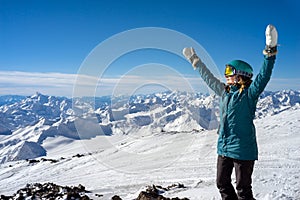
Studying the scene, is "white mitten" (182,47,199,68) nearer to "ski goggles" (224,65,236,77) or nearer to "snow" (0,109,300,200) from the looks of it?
"ski goggles" (224,65,236,77)

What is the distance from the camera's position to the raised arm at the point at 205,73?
5.15 m

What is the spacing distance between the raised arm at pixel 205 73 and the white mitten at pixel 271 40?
1.23m

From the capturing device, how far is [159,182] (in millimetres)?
10523

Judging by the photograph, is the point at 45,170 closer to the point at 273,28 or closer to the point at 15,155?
the point at 273,28

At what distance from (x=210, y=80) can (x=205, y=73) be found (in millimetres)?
181

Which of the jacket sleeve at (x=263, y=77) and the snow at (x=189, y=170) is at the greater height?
the jacket sleeve at (x=263, y=77)

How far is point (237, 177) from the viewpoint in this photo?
4.55m

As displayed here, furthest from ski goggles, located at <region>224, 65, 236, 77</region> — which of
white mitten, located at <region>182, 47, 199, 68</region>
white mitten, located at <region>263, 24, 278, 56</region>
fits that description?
white mitten, located at <region>182, 47, 199, 68</region>

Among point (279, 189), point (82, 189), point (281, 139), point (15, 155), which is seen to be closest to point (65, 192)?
point (82, 189)

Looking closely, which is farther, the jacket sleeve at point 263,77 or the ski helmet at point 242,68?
the ski helmet at point 242,68

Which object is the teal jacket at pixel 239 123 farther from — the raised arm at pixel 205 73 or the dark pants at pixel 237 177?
the raised arm at pixel 205 73

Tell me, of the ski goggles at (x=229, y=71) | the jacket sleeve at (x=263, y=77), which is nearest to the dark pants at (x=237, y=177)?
the jacket sleeve at (x=263, y=77)

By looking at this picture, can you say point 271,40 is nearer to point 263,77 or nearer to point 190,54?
point 263,77

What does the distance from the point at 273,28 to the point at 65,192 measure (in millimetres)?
8513
